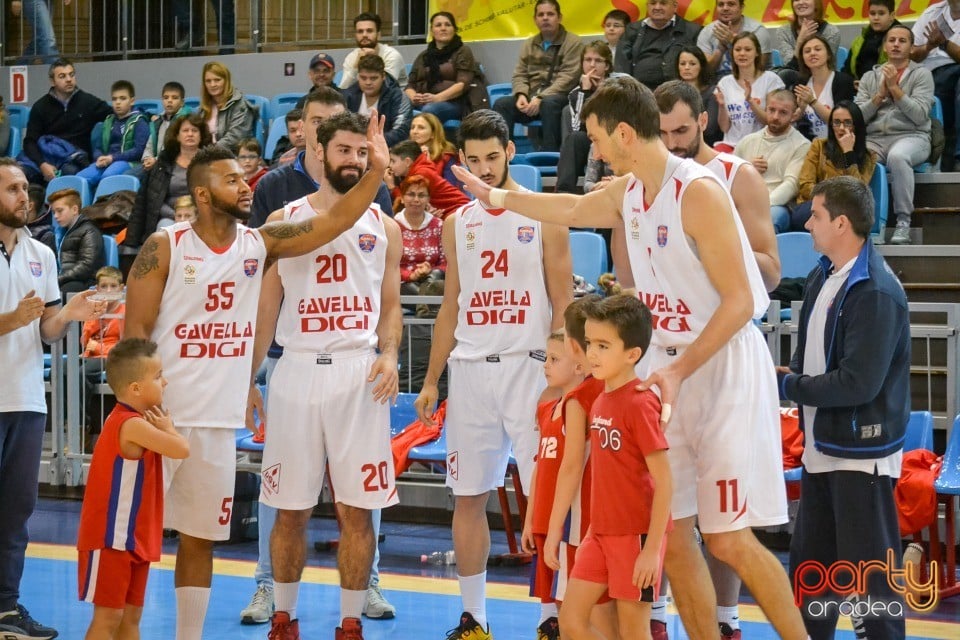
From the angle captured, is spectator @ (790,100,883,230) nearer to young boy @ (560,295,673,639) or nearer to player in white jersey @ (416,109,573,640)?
player in white jersey @ (416,109,573,640)

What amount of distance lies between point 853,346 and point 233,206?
259 cm

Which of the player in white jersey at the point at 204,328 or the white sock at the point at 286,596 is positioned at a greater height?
the player in white jersey at the point at 204,328

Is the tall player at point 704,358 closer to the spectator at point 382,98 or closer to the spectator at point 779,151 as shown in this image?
the spectator at point 779,151

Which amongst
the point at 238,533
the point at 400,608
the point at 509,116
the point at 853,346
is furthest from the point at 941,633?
the point at 509,116

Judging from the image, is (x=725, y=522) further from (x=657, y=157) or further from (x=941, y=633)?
(x=941, y=633)

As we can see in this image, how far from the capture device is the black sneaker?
5688mm

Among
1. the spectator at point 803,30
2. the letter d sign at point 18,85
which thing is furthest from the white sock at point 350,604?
the letter d sign at point 18,85

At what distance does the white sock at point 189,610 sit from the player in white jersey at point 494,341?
1.13 meters

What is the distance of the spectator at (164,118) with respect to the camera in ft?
42.5

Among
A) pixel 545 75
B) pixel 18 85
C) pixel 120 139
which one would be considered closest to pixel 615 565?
pixel 545 75

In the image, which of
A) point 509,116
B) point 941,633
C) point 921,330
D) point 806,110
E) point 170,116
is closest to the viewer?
point 941,633

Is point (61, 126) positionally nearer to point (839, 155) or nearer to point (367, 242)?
point (839, 155)

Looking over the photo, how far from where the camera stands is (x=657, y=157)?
4.64 metres

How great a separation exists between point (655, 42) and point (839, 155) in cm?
249
